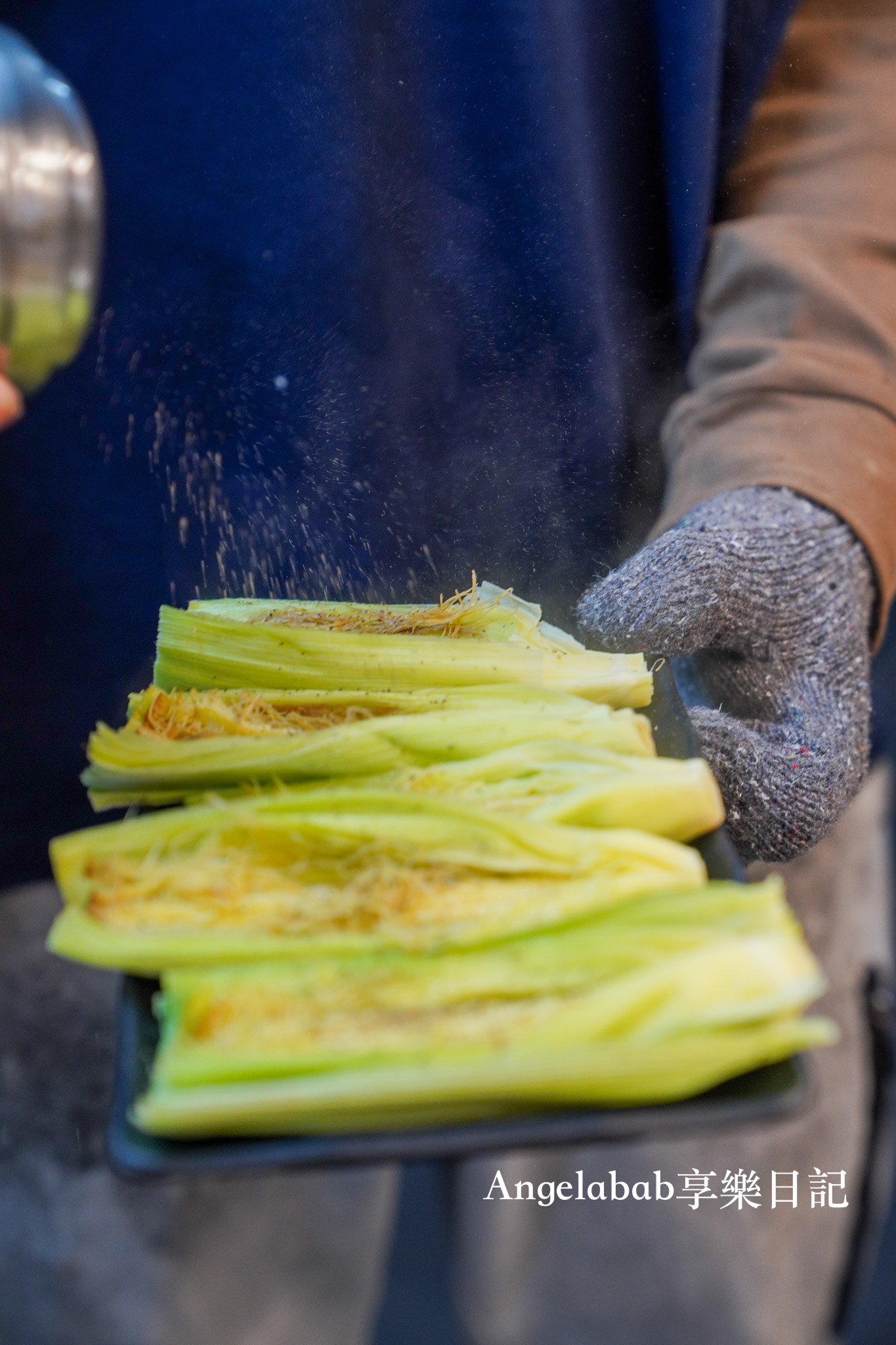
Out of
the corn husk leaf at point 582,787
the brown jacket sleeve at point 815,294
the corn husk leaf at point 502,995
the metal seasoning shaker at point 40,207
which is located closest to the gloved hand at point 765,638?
the brown jacket sleeve at point 815,294

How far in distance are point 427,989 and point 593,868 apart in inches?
5.5

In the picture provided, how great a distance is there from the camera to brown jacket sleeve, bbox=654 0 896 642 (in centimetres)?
90

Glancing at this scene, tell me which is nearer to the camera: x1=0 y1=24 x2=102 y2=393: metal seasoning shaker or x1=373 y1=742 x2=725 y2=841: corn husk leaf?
x1=0 y1=24 x2=102 y2=393: metal seasoning shaker

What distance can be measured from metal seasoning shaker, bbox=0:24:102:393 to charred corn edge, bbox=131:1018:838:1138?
0.40 m

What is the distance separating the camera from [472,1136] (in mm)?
458

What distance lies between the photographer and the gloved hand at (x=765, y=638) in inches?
31.1

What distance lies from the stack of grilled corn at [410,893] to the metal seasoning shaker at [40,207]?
0.29 m

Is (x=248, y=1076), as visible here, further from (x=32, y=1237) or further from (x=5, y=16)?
(x=32, y=1237)

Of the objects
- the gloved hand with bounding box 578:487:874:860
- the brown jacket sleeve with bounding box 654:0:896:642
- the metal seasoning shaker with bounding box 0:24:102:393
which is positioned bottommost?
the gloved hand with bounding box 578:487:874:860

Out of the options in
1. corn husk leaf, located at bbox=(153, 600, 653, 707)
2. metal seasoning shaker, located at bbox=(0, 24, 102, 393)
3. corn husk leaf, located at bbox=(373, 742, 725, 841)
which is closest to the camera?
metal seasoning shaker, located at bbox=(0, 24, 102, 393)

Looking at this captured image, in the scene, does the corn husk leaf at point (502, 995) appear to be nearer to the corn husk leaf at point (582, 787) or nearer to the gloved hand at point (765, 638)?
the corn husk leaf at point (582, 787)

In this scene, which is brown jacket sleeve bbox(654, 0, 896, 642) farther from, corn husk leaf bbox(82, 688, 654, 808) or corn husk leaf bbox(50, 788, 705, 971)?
corn husk leaf bbox(50, 788, 705, 971)

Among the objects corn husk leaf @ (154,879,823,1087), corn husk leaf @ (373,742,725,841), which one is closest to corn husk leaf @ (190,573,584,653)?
corn husk leaf @ (373,742,725,841)

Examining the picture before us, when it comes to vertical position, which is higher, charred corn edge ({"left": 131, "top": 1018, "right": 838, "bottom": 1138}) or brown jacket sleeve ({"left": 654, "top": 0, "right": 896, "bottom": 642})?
brown jacket sleeve ({"left": 654, "top": 0, "right": 896, "bottom": 642})
